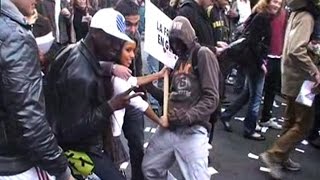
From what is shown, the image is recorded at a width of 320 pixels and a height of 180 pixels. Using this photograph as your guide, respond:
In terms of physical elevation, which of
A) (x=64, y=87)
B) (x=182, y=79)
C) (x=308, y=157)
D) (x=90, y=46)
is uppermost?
(x=90, y=46)

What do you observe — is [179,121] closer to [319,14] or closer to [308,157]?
[319,14]

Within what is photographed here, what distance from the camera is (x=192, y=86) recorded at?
11.8 ft

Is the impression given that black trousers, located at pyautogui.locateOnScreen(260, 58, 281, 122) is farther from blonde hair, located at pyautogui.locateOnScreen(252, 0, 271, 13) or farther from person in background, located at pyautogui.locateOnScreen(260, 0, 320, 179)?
person in background, located at pyautogui.locateOnScreen(260, 0, 320, 179)

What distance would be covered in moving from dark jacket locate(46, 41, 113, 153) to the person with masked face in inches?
31.3

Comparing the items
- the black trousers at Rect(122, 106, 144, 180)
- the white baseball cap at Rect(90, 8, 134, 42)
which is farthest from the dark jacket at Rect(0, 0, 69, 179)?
the black trousers at Rect(122, 106, 144, 180)

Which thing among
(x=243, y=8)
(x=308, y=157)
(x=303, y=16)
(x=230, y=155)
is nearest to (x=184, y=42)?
(x=303, y=16)

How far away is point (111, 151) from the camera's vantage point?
128 inches

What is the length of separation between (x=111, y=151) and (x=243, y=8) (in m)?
5.86

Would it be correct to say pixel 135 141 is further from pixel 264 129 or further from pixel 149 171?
pixel 264 129

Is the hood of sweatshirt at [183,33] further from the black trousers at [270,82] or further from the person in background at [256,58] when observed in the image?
the black trousers at [270,82]

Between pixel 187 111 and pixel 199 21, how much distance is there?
1727 millimetres

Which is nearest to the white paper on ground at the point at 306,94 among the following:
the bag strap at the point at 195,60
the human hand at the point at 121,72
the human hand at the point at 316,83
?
the human hand at the point at 316,83

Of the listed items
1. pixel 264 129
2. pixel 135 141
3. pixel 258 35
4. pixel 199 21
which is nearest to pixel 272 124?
pixel 264 129

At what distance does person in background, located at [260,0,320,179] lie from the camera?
4.57 metres
